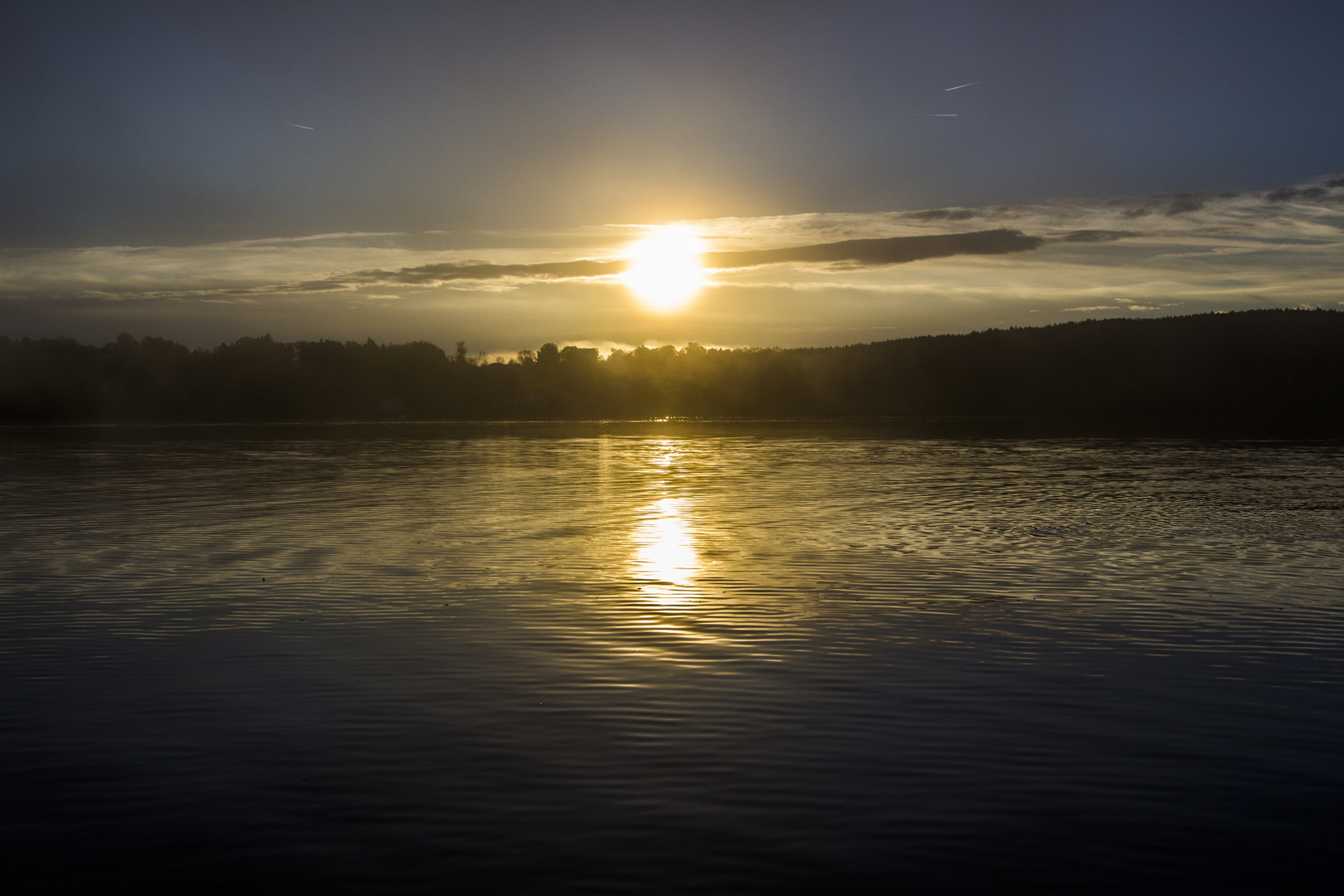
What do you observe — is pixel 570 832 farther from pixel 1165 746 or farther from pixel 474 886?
pixel 1165 746

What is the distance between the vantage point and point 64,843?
8484mm

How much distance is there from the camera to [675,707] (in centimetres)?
1202

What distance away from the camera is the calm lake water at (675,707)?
8.34 metres

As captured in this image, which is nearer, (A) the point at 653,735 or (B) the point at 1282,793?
(B) the point at 1282,793

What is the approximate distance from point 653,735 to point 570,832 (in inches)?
97.3

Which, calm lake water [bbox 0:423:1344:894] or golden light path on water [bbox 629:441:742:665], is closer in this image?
calm lake water [bbox 0:423:1344:894]

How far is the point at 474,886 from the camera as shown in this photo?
25.6 ft

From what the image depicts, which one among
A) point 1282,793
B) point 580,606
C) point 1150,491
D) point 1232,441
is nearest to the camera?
point 1282,793

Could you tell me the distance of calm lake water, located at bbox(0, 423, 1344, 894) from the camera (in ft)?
27.3

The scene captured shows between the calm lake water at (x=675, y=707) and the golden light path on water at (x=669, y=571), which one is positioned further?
the golden light path on water at (x=669, y=571)

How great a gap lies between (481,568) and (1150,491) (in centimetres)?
2685

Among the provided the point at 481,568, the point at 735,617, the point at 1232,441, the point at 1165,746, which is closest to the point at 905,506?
the point at 481,568

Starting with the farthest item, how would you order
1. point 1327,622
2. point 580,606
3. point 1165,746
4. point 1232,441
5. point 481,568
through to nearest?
point 1232,441 → point 481,568 → point 580,606 → point 1327,622 → point 1165,746

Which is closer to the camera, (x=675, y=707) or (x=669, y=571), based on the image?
(x=675, y=707)
